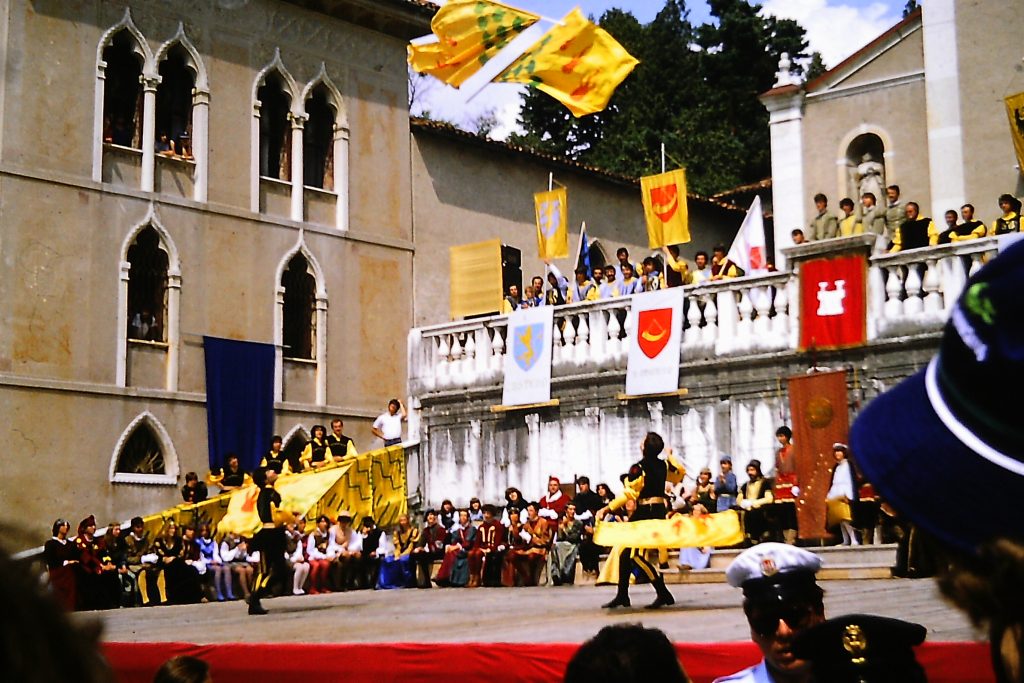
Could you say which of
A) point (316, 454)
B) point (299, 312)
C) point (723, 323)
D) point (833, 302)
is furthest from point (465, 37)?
point (299, 312)

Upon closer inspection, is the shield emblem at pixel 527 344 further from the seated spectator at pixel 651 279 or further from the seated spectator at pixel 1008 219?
the seated spectator at pixel 1008 219

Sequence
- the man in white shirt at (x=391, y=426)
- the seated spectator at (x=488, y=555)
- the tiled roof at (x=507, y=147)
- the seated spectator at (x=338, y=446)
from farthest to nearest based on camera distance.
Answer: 1. the tiled roof at (x=507, y=147)
2. the man in white shirt at (x=391, y=426)
3. the seated spectator at (x=338, y=446)
4. the seated spectator at (x=488, y=555)

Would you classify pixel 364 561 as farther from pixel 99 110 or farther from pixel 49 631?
pixel 49 631

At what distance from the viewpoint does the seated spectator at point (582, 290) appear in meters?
25.3

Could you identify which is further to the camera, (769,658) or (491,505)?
(491,505)

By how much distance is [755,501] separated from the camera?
19266 mm

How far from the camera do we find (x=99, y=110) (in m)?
28.8

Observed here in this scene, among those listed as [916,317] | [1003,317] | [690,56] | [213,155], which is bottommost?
[1003,317]

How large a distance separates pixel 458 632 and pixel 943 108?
17.9 meters

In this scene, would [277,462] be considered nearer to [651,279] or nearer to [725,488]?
[651,279]

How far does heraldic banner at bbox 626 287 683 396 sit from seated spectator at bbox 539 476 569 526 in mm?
2087

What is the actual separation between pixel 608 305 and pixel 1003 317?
73.0ft

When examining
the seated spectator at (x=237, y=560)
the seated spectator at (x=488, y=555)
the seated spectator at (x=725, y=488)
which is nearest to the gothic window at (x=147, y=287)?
the seated spectator at (x=237, y=560)

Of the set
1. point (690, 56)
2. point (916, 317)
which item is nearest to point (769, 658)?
point (916, 317)
